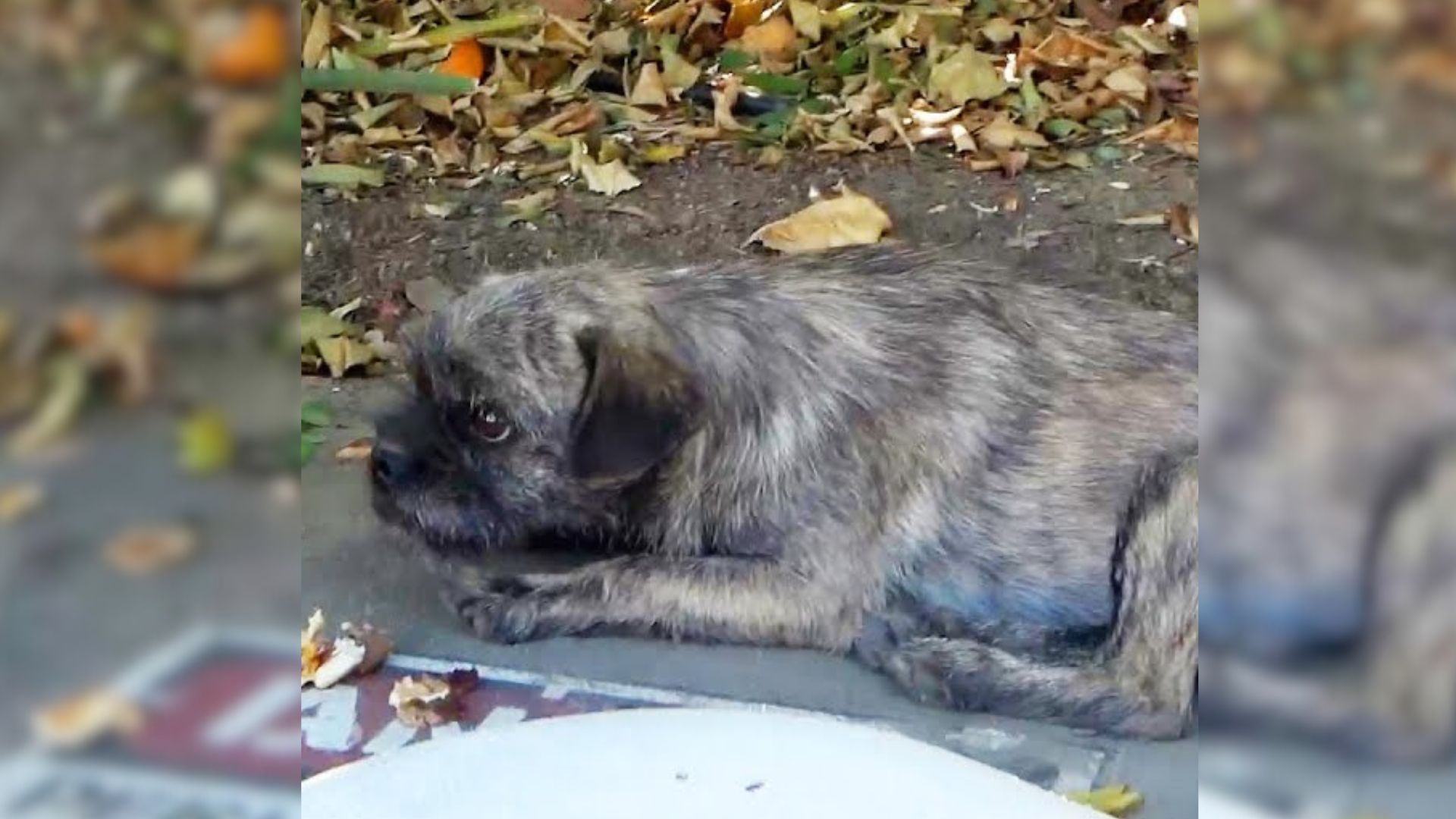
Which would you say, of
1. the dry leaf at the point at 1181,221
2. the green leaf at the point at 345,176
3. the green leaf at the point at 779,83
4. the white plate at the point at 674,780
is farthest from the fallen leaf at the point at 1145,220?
the white plate at the point at 674,780

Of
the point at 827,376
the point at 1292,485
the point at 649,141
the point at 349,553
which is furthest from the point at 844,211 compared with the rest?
the point at 1292,485

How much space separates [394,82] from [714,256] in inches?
72.0

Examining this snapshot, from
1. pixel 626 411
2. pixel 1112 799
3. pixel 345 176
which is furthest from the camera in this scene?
pixel 345 176

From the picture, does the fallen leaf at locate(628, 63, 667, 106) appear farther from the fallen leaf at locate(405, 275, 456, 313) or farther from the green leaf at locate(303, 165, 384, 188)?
the fallen leaf at locate(405, 275, 456, 313)

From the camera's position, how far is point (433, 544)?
4.25 m

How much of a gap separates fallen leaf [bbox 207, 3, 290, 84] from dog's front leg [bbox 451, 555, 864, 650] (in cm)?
314

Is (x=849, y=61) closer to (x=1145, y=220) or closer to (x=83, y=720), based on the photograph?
(x=1145, y=220)

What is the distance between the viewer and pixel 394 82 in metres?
7.17

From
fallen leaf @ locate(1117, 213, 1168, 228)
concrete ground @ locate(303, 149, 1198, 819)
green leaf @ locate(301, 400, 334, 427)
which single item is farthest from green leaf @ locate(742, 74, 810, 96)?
green leaf @ locate(301, 400, 334, 427)

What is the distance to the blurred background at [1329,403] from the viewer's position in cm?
90

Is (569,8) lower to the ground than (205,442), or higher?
lower

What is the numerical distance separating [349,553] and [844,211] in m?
2.58

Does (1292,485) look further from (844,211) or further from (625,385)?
(844,211)

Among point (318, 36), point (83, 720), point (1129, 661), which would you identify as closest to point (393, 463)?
point (1129, 661)
